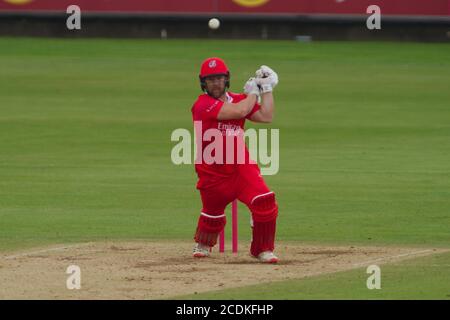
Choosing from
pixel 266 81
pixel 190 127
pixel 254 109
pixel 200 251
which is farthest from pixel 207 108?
pixel 190 127

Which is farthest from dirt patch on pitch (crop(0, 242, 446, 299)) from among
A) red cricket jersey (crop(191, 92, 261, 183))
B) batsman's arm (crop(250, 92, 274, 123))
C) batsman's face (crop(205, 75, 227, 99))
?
batsman's face (crop(205, 75, 227, 99))

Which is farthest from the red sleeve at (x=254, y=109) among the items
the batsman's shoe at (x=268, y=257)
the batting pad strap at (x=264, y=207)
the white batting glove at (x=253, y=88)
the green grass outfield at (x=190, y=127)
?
A: the green grass outfield at (x=190, y=127)

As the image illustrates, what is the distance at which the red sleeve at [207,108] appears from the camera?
12.3 m

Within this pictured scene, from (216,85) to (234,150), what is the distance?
62 cm

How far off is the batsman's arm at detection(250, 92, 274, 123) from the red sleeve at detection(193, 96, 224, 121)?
35 cm

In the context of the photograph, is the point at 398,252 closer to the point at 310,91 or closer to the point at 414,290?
the point at 414,290

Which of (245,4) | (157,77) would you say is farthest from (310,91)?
(245,4)

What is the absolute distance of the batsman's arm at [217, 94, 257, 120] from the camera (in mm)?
12188

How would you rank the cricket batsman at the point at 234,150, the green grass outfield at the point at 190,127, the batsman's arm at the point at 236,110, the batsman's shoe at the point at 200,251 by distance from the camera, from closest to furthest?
the batsman's arm at the point at 236,110
the cricket batsman at the point at 234,150
the batsman's shoe at the point at 200,251
the green grass outfield at the point at 190,127

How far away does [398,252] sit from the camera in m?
12.9

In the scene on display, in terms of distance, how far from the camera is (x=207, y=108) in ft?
40.4

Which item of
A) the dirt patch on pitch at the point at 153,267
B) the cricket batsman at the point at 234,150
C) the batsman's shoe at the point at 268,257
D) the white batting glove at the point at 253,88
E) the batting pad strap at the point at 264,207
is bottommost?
the dirt patch on pitch at the point at 153,267

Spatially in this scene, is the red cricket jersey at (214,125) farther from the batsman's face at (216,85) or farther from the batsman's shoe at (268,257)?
the batsman's shoe at (268,257)

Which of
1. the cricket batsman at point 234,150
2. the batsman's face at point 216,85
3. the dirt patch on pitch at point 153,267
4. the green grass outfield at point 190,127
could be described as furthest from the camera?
the green grass outfield at point 190,127
